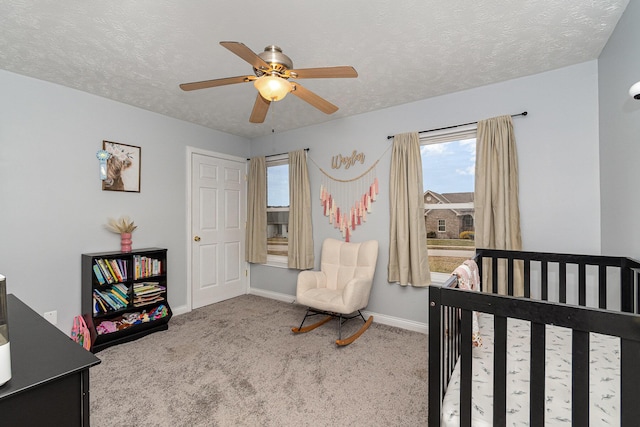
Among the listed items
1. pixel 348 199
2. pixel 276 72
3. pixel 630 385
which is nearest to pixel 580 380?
pixel 630 385

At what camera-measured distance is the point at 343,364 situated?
7.75 feet

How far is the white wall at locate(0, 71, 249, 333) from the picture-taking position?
244 centimetres

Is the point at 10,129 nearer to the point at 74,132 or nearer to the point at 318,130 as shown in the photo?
the point at 74,132

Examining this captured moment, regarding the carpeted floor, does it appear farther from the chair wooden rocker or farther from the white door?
the white door

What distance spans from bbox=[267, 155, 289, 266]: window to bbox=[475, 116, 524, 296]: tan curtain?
2.46m

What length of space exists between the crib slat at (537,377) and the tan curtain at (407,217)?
80.7 inches

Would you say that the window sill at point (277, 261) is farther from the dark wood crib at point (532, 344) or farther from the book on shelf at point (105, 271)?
the dark wood crib at point (532, 344)

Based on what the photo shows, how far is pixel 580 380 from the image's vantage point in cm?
86

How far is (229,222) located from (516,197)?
3.51m

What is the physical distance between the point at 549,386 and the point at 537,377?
36 cm

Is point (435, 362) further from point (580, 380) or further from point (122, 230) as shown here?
point (122, 230)

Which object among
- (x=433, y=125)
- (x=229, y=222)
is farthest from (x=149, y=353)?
(x=433, y=125)

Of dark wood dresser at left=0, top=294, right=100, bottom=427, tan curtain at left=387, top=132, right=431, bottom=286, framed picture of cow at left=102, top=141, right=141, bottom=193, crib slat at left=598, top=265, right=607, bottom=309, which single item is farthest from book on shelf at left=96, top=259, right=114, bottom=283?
crib slat at left=598, top=265, right=607, bottom=309

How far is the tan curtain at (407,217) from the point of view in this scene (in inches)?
117
